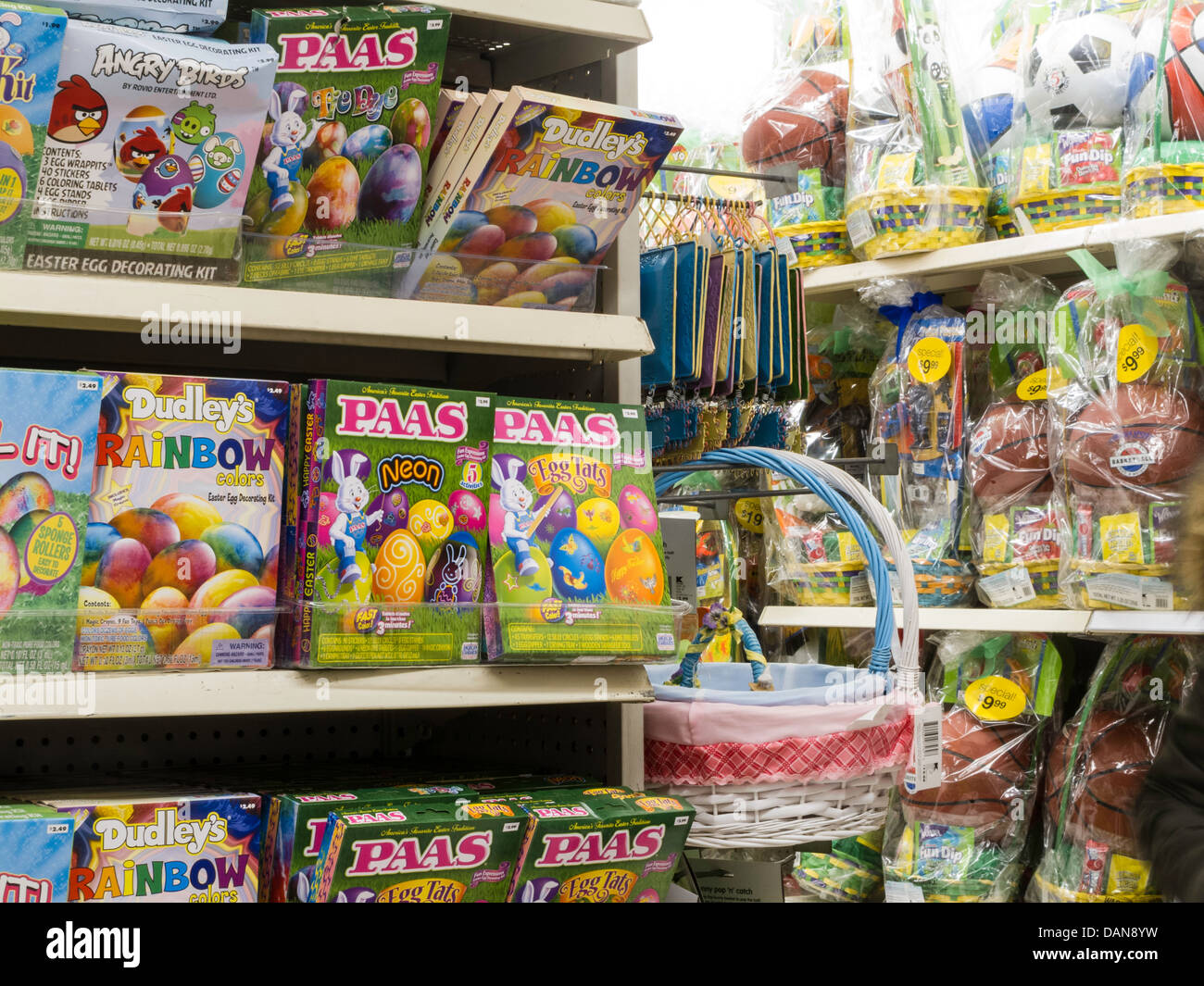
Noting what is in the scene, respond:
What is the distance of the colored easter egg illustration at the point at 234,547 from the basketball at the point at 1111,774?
1.80 m

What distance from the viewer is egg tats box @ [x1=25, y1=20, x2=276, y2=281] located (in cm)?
127

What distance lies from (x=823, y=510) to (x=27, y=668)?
195 centimetres

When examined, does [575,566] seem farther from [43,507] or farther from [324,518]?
[43,507]

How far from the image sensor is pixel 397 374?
6.24 feet

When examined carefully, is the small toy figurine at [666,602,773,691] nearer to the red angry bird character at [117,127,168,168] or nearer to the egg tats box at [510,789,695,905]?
the egg tats box at [510,789,695,905]

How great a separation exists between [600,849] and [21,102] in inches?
39.0

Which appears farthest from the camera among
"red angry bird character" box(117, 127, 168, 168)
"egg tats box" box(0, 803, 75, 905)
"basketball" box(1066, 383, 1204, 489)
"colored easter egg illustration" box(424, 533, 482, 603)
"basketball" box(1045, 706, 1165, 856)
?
"basketball" box(1045, 706, 1165, 856)

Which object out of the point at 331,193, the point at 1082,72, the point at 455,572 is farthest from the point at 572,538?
the point at 1082,72

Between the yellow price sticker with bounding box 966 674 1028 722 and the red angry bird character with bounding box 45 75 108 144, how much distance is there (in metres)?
2.07

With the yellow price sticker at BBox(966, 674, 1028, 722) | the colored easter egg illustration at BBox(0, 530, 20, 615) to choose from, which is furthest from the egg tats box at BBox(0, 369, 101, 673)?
the yellow price sticker at BBox(966, 674, 1028, 722)

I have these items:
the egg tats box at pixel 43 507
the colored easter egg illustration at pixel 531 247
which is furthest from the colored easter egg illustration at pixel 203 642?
the colored easter egg illustration at pixel 531 247

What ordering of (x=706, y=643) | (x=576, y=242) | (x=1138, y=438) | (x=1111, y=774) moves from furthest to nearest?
(x=1111, y=774) → (x=1138, y=438) → (x=706, y=643) → (x=576, y=242)

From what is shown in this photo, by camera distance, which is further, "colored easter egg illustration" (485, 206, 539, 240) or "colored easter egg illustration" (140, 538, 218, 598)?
"colored easter egg illustration" (485, 206, 539, 240)

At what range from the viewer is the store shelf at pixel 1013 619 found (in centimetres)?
231
